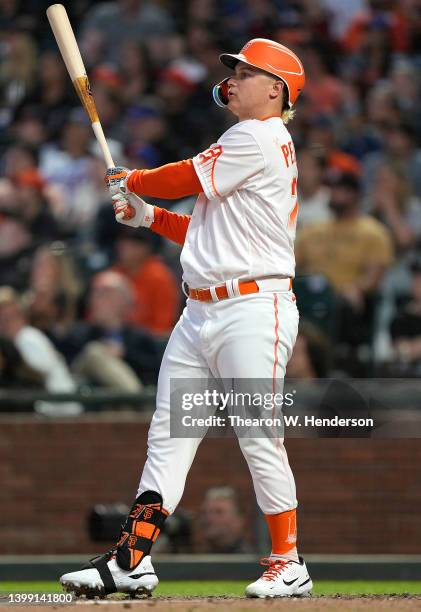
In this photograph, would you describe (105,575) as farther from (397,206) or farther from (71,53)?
(397,206)

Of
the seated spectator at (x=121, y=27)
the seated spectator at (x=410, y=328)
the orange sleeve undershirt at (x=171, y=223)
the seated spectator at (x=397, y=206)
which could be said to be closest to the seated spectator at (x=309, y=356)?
the seated spectator at (x=410, y=328)

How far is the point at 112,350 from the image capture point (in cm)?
854

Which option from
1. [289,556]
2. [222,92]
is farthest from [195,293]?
[289,556]

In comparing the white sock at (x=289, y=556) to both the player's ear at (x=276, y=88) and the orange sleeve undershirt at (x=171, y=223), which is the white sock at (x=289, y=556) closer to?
the orange sleeve undershirt at (x=171, y=223)

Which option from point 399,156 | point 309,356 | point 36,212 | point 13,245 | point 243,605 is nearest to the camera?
point 243,605

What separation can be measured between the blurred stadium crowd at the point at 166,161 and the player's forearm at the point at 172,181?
330cm

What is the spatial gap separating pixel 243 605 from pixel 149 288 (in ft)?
15.4

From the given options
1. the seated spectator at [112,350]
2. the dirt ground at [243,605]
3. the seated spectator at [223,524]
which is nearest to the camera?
the dirt ground at [243,605]

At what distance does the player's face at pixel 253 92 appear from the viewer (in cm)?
512

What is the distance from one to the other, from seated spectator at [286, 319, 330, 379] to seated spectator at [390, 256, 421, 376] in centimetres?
55

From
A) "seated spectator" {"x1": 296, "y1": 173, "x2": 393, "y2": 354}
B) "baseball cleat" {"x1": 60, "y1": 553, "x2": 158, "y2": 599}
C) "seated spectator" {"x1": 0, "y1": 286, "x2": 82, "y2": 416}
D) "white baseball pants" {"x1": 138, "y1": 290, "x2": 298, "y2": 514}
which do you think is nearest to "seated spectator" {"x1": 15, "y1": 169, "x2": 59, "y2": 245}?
"seated spectator" {"x1": 0, "y1": 286, "x2": 82, "y2": 416}

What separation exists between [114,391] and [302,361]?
1175mm

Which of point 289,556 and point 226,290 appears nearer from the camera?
point 226,290

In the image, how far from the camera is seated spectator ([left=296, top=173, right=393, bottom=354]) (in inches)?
364
